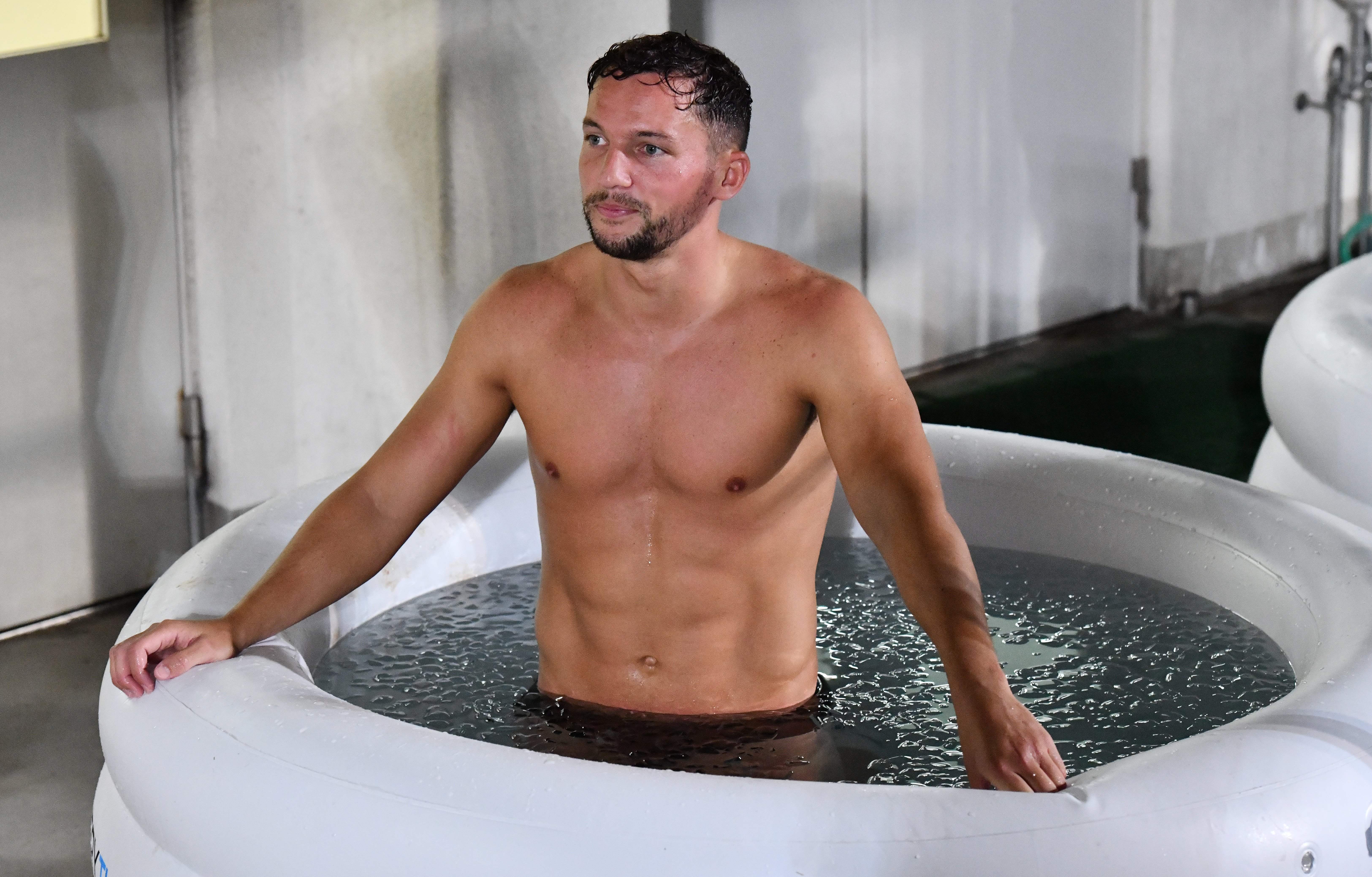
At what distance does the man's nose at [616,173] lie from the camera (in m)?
1.68

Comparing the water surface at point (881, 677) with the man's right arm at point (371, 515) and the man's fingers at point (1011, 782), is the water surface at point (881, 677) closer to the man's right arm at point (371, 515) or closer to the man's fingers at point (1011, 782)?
the man's right arm at point (371, 515)

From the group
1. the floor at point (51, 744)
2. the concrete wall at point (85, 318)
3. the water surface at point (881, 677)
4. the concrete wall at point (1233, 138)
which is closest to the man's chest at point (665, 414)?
the water surface at point (881, 677)

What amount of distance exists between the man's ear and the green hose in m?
4.09

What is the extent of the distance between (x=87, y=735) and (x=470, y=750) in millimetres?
1385

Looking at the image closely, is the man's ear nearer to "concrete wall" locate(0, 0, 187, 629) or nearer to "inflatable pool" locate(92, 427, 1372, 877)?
"inflatable pool" locate(92, 427, 1372, 877)

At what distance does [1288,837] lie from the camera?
4.51ft

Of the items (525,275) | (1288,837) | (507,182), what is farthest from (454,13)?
(1288,837)

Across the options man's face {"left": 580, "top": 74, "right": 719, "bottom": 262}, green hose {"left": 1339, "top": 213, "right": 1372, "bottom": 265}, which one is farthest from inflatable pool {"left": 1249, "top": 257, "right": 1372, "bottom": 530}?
green hose {"left": 1339, "top": 213, "right": 1372, "bottom": 265}

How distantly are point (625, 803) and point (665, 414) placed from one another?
588 mm

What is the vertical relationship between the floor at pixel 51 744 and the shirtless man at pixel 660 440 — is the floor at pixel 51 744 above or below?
below

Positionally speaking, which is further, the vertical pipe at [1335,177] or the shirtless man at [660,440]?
the vertical pipe at [1335,177]

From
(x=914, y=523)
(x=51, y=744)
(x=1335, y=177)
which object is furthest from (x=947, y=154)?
(x=914, y=523)

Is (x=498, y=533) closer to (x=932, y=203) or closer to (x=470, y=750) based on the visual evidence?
(x=470, y=750)

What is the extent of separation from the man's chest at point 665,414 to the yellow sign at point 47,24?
97 cm
